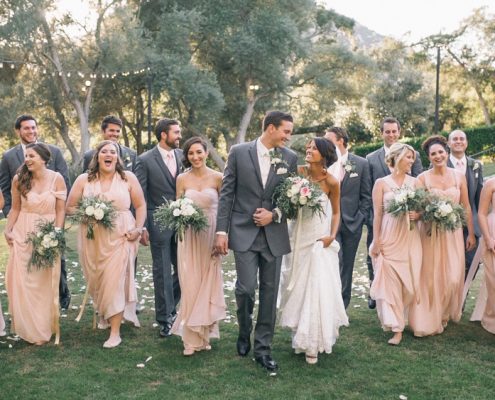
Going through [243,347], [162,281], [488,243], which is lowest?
[243,347]

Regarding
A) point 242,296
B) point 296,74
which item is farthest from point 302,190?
point 296,74

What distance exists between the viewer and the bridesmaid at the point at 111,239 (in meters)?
6.18

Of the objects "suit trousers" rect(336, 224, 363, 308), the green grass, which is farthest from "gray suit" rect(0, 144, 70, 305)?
"suit trousers" rect(336, 224, 363, 308)

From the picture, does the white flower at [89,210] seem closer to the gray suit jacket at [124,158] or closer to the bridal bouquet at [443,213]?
the gray suit jacket at [124,158]

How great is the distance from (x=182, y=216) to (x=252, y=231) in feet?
2.35

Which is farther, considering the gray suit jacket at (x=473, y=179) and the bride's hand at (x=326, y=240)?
the gray suit jacket at (x=473, y=179)

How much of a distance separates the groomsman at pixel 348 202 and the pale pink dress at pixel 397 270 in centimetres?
71

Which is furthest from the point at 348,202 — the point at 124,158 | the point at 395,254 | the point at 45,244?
the point at 45,244

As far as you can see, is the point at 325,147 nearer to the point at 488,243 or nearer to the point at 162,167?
the point at 162,167

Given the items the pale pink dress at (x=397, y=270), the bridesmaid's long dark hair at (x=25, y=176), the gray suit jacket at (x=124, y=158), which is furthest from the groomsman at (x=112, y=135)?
the pale pink dress at (x=397, y=270)

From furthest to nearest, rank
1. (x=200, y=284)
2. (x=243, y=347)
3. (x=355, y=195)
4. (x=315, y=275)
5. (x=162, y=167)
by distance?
1. (x=355, y=195)
2. (x=162, y=167)
3. (x=200, y=284)
4. (x=243, y=347)
5. (x=315, y=275)

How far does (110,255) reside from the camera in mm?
6195

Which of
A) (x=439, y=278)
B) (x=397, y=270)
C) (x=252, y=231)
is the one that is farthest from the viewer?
(x=439, y=278)

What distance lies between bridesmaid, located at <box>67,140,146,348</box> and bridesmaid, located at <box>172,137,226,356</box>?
64 cm
